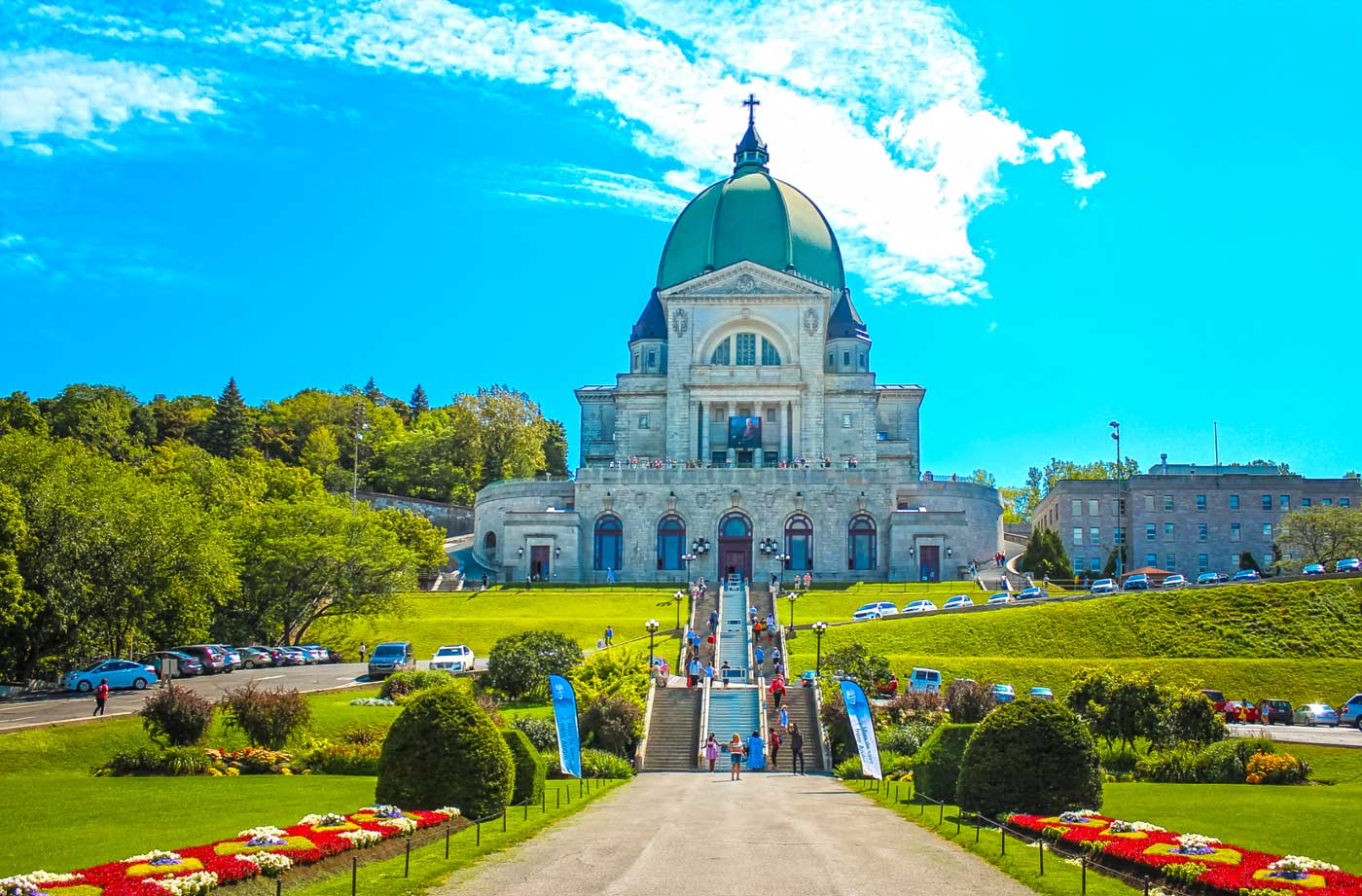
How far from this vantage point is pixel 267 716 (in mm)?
35812

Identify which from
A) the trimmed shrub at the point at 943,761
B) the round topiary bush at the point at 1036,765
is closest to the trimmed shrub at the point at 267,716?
the trimmed shrub at the point at 943,761

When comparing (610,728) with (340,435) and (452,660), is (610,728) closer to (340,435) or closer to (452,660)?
(452,660)

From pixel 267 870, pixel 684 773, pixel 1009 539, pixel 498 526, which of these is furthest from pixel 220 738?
pixel 1009 539

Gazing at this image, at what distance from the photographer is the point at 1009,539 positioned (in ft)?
369

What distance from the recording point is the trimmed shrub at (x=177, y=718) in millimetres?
34844

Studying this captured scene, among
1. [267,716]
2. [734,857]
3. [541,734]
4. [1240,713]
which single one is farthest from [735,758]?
[1240,713]

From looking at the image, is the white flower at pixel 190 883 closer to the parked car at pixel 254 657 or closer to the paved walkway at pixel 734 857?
the paved walkway at pixel 734 857

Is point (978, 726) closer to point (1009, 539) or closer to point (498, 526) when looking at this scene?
point (498, 526)

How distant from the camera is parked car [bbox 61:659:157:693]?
154ft

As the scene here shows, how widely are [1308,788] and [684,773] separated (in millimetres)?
17842

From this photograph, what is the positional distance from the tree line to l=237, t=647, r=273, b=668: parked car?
55457 millimetres

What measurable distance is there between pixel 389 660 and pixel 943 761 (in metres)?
29.6

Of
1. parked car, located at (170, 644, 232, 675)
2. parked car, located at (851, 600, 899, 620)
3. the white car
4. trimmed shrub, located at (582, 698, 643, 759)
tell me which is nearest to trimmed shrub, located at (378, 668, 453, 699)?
the white car

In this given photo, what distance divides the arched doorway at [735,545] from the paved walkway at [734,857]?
54422mm
